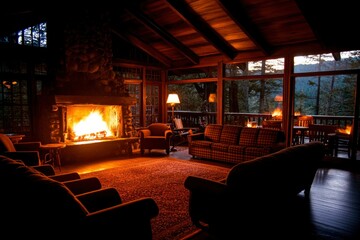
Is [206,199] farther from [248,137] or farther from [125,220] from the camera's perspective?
[248,137]

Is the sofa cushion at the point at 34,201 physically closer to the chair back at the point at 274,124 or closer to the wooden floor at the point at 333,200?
the wooden floor at the point at 333,200

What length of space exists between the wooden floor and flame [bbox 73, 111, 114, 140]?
2.74 feet

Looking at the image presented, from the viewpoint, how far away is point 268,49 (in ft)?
21.0

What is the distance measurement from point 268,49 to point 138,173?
4.23 meters

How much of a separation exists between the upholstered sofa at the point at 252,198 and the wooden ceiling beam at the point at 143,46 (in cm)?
577

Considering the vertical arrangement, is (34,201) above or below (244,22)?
below

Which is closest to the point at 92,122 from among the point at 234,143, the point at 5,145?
the point at 5,145

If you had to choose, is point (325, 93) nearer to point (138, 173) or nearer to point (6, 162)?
point (138, 173)

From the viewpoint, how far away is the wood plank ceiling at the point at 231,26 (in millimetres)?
5133

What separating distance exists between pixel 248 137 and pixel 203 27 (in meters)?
2.78

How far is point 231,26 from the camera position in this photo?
19.9ft

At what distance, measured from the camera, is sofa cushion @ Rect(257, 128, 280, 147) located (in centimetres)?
550

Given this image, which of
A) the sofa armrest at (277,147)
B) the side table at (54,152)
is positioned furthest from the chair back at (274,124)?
the side table at (54,152)

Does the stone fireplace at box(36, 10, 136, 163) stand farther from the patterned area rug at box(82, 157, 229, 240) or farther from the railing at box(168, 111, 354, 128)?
the railing at box(168, 111, 354, 128)
